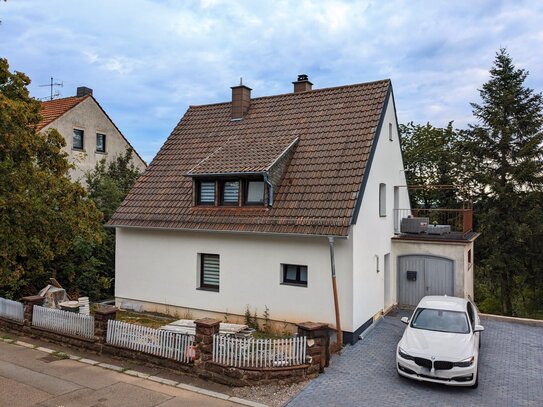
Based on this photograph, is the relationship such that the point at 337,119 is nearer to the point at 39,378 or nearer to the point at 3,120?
the point at 3,120

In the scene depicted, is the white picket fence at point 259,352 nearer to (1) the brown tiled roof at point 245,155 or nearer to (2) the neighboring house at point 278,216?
(2) the neighboring house at point 278,216

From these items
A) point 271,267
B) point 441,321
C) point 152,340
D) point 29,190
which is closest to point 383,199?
point 271,267

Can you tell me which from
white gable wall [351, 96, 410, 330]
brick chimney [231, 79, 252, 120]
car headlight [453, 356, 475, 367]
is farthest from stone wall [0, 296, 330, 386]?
brick chimney [231, 79, 252, 120]

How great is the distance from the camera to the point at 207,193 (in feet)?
46.5

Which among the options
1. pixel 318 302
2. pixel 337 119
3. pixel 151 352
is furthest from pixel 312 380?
pixel 337 119

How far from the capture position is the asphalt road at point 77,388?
26.6 ft

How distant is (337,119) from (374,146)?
1.97 m

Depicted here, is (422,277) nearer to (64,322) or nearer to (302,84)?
(302,84)

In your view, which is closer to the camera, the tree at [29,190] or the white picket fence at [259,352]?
the white picket fence at [259,352]

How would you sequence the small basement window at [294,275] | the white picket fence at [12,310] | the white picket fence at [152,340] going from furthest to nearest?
the white picket fence at [12,310] < the small basement window at [294,275] < the white picket fence at [152,340]

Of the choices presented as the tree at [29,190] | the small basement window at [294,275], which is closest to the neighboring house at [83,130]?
the tree at [29,190]

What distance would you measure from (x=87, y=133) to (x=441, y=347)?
66.1ft

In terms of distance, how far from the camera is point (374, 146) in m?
13.0

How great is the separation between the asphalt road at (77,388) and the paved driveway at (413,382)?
223cm
